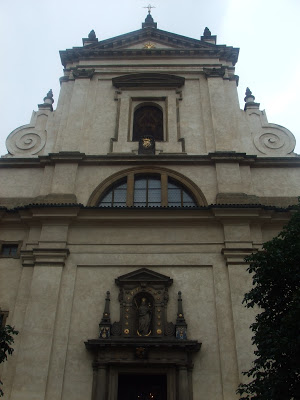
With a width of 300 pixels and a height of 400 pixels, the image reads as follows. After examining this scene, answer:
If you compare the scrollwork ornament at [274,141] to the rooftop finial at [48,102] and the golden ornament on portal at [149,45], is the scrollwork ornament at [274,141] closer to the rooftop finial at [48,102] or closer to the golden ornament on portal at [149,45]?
the golden ornament on portal at [149,45]

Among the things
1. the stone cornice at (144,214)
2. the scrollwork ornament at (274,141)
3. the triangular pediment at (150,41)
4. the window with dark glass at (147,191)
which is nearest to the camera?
the stone cornice at (144,214)

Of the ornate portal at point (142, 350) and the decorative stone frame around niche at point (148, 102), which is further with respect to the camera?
the decorative stone frame around niche at point (148, 102)

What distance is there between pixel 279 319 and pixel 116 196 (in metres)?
8.27

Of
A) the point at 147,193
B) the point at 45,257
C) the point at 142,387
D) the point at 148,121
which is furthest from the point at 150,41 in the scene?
the point at 142,387

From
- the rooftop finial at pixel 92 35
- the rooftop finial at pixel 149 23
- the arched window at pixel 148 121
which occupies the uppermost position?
the rooftop finial at pixel 149 23

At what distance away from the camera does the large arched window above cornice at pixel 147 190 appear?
1570cm

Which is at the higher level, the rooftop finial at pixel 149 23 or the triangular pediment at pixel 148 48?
the rooftop finial at pixel 149 23

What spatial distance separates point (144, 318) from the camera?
12.7 metres

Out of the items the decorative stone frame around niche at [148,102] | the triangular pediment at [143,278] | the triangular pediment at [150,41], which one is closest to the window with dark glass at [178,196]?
the decorative stone frame around niche at [148,102]

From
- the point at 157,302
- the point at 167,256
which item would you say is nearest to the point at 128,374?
the point at 157,302

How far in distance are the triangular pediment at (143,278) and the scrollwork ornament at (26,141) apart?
693 centimetres

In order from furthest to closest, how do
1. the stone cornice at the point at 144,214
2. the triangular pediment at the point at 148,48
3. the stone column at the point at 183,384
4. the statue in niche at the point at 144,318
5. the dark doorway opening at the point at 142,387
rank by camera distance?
the triangular pediment at the point at 148,48, the stone cornice at the point at 144,214, the statue in niche at the point at 144,318, the dark doorway opening at the point at 142,387, the stone column at the point at 183,384

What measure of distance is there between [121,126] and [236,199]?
5892 millimetres

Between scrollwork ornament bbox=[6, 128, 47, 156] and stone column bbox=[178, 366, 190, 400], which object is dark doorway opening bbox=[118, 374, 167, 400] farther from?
scrollwork ornament bbox=[6, 128, 47, 156]
